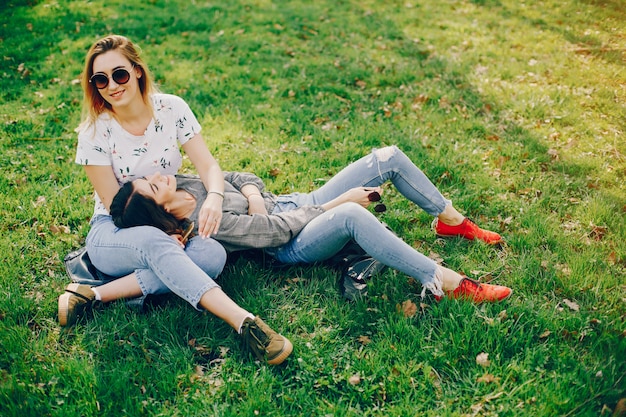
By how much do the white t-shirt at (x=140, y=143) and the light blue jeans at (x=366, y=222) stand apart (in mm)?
932

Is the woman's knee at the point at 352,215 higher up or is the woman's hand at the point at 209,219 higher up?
the woman's knee at the point at 352,215

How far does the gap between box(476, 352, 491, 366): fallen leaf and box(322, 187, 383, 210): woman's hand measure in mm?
1285

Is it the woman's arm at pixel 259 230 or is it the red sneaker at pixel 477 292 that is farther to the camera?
the woman's arm at pixel 259 230

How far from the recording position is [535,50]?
783cm

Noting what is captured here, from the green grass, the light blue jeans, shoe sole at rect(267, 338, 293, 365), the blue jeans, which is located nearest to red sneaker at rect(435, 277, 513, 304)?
the green grass

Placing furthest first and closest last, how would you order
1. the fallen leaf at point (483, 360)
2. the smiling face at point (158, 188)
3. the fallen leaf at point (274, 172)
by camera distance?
the fallen leaf at point (274, 172)
the smiling face at point (158, 188)
the fallen leaf at point (483, 360)

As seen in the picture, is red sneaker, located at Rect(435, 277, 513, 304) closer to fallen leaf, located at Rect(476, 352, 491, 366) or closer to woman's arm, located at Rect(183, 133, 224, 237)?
fallen leaf, located at Rect(476, 352, 491, 366)

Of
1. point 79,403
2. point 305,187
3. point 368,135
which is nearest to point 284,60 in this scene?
point 368,135

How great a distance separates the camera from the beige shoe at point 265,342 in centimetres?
307

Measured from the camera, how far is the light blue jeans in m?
3.34

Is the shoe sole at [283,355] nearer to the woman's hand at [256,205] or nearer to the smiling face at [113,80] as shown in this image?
the woman's hand at [256,205]

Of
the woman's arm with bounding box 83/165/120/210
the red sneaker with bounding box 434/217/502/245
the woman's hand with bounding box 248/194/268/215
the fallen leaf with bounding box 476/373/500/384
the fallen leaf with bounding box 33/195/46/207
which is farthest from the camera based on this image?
the fallen leaf with bounding box 33/195/46/207

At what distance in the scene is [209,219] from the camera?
3.43m

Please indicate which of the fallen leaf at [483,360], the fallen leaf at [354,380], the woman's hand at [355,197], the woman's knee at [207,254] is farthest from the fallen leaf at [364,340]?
the woman's knee at [207,254]
